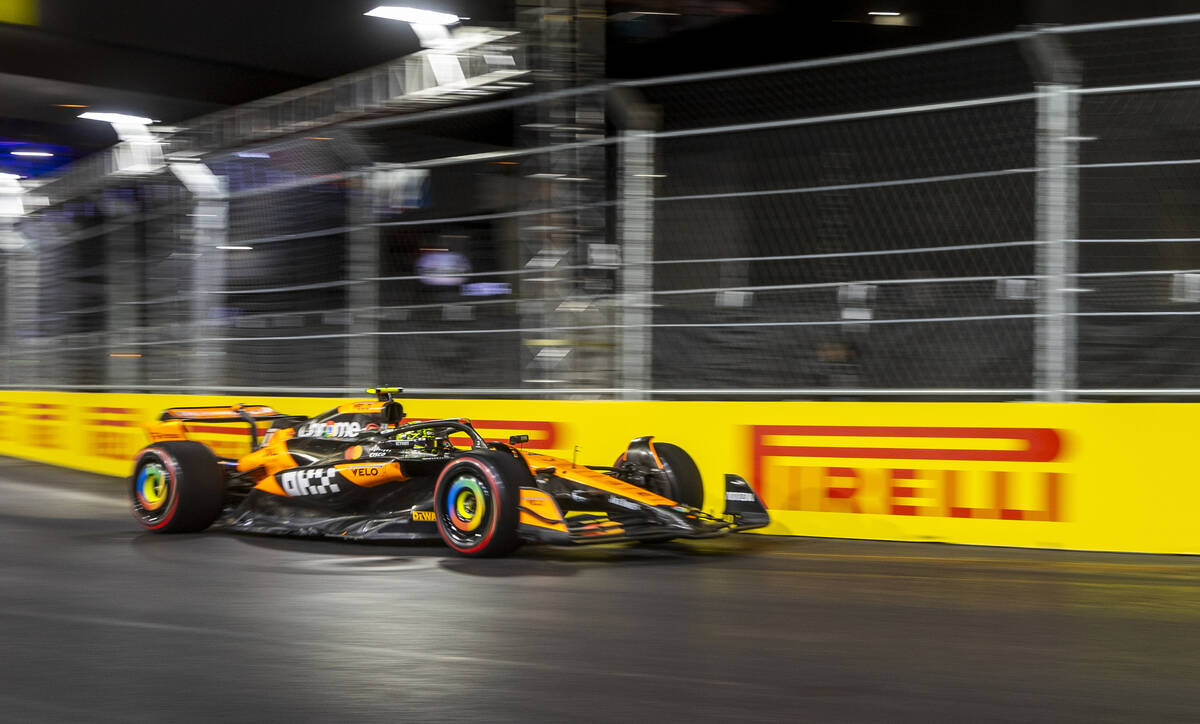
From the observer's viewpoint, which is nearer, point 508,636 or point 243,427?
point 508,636

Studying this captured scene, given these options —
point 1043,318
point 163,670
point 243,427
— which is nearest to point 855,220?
point 1043,318

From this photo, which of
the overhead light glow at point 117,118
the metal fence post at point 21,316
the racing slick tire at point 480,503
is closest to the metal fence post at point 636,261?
the racing slick tire at point 480,503

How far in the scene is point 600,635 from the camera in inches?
175

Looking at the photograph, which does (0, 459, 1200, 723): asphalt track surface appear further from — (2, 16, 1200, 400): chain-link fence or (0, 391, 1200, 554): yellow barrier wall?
(2, 16, 1200, 400): chain-link fence

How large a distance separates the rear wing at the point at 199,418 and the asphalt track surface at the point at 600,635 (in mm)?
1468

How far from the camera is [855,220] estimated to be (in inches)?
293

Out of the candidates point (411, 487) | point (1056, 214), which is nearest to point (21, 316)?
point (411, 487)

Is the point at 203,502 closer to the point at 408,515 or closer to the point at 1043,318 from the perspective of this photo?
the point at 408,515

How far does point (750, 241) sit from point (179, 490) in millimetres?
3711

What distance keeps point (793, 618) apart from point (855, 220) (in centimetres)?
331

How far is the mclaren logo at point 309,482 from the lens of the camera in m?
7.21

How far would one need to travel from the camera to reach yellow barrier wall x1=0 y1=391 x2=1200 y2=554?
259 inches

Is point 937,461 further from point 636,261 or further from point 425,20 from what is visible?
point 425,20


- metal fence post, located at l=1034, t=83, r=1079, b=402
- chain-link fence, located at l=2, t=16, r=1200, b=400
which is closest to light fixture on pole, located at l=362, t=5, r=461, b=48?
chain-link fence, located at l=2, t=16, r=1200, b=400
